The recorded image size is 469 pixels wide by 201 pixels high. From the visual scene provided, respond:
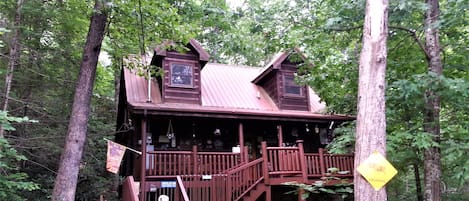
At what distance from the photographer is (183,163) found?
31.6ft

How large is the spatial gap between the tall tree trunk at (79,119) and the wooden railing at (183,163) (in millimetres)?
2269

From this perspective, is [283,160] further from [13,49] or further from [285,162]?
[13,49]

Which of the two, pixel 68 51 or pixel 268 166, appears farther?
pixel 68 51

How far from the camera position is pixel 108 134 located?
549 inches

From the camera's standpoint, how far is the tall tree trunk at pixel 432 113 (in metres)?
6.56

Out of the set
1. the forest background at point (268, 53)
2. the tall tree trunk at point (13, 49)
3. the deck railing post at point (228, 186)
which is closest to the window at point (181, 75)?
the forest background at point (268, 53)

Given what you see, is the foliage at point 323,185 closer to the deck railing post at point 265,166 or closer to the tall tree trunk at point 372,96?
the deck railing post at point 265,166

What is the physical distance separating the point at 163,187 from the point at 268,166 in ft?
9.24

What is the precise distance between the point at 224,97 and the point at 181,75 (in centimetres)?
175

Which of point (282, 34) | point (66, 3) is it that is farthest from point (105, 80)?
point (282, 34)

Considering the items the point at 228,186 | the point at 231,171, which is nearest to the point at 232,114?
the point at 231,171

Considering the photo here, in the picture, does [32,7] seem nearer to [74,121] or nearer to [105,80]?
[74,121]

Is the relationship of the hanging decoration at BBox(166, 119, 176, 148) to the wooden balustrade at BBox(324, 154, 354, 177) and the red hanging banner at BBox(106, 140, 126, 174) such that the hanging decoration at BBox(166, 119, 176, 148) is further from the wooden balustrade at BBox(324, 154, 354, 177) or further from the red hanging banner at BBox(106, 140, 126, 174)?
the wooden balustrade at BBox(324, 154, 354, 177)

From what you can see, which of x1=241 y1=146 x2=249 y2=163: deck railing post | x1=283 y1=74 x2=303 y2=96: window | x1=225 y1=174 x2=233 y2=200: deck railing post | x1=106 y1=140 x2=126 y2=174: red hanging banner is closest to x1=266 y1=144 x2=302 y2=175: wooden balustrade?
x1=241 y1=146 x2=249 y2=163: deck railing post
